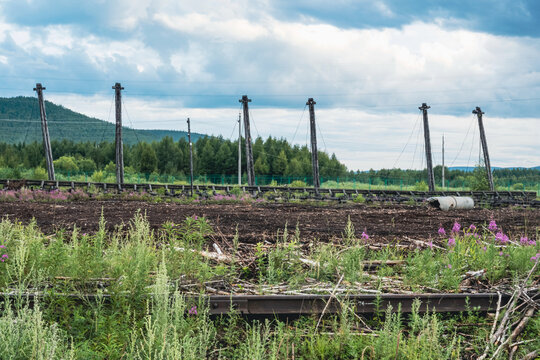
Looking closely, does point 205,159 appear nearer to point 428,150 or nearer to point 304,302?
point 428,150

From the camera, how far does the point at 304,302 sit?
6051mm

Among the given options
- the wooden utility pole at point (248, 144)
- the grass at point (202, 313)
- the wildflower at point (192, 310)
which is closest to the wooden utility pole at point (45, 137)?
the wooden utility pole at point (248, 144)

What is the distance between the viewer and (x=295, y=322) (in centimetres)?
571

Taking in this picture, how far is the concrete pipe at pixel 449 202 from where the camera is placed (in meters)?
24.3

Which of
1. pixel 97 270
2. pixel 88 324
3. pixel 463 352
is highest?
pixel 97 270

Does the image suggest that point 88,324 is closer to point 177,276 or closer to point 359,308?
point 177,276

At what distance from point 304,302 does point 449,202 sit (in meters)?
20.3

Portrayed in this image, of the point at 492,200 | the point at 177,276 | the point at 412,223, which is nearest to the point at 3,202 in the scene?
the point at 412,223

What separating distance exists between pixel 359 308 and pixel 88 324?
3.16 m

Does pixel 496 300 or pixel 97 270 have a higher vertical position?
pixel 97 270

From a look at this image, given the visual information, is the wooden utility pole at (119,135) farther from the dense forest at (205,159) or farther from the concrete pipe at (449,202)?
the dense forest at (205,159)

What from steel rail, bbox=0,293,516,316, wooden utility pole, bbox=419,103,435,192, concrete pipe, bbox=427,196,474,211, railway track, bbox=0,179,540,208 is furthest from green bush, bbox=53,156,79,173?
steel rail, bbox=0,293,516,316

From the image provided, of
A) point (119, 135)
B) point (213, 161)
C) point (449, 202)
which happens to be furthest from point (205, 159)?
point (449, 202)

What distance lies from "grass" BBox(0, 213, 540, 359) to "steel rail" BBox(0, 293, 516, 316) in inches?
3.8
